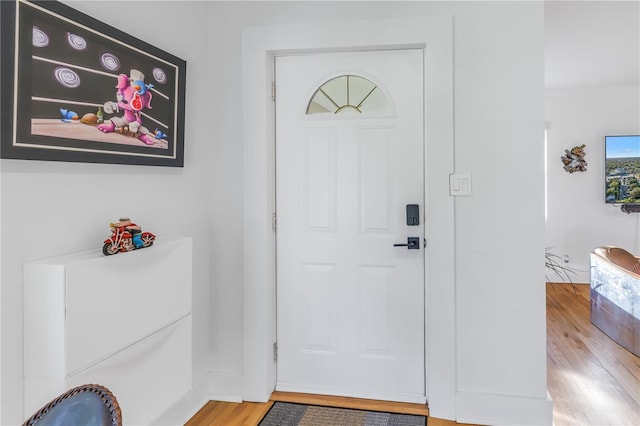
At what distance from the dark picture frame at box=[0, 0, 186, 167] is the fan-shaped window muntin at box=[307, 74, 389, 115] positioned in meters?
0.79

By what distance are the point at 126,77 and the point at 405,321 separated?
71.4 inches

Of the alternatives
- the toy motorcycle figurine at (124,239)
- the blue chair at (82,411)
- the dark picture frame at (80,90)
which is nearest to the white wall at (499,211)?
the dark picture frame at (80,90)

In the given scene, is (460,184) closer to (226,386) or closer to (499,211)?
(499,211)

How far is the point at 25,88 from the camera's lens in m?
1.25

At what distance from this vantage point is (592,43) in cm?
364

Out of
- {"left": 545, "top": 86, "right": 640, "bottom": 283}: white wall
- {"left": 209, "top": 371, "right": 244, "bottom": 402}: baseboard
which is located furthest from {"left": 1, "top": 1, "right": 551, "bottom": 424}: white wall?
{"left": 545, "top": 86, "right": 640, "bottom": 283}: white wall

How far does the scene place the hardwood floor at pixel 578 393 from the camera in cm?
219

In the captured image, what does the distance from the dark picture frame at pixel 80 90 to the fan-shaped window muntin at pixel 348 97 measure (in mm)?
788

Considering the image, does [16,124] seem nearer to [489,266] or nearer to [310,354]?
[310,354]

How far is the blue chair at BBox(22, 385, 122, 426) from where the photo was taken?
0.94m

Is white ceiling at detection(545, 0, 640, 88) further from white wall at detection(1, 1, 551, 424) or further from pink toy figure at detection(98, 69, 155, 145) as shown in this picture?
pink toy figure at detection(98, 69, 155, 145)

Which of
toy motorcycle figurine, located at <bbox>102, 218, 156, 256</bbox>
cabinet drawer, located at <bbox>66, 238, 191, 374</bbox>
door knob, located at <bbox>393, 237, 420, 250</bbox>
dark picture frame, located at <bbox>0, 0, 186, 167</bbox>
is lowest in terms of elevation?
cabinet drawer, located at <bbox>66, 238, 191, 374</bbox>

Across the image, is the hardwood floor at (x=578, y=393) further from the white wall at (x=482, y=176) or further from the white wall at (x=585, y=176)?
the white wall at (x=585, y=176)

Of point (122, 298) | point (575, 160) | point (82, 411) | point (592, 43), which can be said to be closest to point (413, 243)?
point (122, 298)
